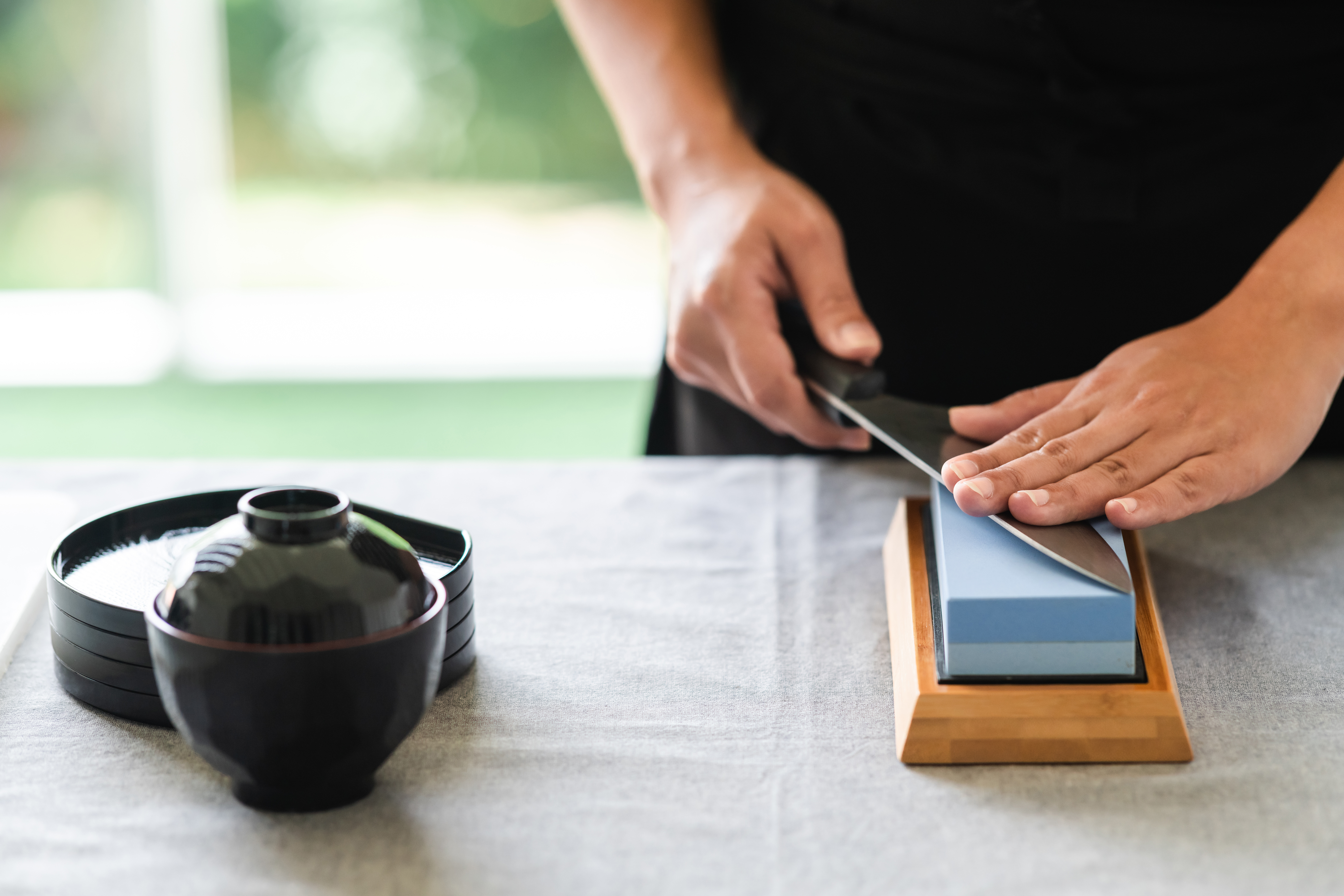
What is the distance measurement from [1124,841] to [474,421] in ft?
8.92

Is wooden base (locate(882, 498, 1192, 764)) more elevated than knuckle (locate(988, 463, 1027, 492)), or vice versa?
knuckle (locate(988, 463, 1027, 492))

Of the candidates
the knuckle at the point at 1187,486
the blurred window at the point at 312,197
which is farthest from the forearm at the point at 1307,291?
the blurred window at the point at 312,197

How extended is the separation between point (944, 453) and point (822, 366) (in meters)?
0.14

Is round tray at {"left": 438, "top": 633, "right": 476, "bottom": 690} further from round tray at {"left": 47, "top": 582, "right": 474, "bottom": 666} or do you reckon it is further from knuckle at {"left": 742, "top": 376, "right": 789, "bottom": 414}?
knuckle at {"left": 742, "top": 376, "right": 789, "bottom": 414}

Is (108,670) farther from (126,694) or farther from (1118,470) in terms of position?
(1118,470)

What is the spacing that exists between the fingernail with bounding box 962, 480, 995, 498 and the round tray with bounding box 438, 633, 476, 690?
0.28 m

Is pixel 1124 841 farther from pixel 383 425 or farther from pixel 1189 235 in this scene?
pixel 383 425

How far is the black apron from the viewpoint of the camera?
0.90 m

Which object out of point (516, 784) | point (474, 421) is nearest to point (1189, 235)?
point (516, 784)

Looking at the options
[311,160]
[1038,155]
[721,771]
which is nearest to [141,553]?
[721,771]

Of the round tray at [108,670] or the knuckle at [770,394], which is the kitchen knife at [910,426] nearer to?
the knuckle at [770,394]

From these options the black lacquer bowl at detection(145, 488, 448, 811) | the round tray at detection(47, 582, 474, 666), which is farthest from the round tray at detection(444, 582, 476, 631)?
the black lacquer bowl at detection(145, 488, 448, 811)

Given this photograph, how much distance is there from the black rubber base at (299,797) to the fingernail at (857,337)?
17.5 inches

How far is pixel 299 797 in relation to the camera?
504 millimetres
